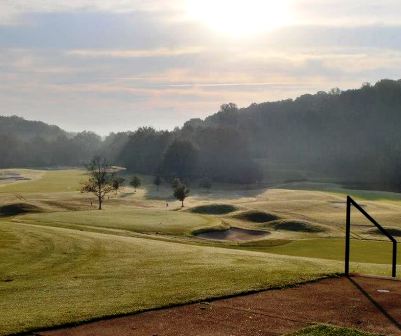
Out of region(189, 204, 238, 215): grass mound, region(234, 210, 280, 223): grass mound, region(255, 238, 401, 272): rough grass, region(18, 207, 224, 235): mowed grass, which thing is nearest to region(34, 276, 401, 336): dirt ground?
region(255, 238, 401, 272): rough grass

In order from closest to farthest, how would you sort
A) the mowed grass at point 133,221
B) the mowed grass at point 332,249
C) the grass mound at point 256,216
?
the mowed grass at point 332,249, the mowed grass at point 133,221, the grass mound at point 256,216

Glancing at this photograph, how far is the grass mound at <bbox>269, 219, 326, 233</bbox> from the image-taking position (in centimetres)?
6722

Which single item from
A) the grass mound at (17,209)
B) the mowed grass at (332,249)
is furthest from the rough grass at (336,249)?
the grass mound at (17,209)

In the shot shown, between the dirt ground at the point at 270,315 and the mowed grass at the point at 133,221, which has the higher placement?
the dirt ground at the point at 270,315

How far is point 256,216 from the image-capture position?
78000mm

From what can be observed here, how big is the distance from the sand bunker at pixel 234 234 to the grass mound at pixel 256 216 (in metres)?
11.5

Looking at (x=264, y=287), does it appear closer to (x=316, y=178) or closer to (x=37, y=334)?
(x=37, y=334)

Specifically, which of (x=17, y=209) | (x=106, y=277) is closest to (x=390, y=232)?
(x=17, y=209)

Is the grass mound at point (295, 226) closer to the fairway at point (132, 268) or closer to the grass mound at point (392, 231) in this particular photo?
the fairway at point (132, 268)

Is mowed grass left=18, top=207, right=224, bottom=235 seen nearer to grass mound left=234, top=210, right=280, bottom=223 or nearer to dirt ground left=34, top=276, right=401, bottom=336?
grass mound left=234, top=210, right=280, bottom=223

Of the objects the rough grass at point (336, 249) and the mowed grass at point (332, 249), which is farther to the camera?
the mowed grass at point (332, 249)

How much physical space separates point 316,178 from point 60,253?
512 ft

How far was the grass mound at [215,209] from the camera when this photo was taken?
86750 mm

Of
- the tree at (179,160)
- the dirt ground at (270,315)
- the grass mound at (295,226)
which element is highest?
the tree at (179,160)
